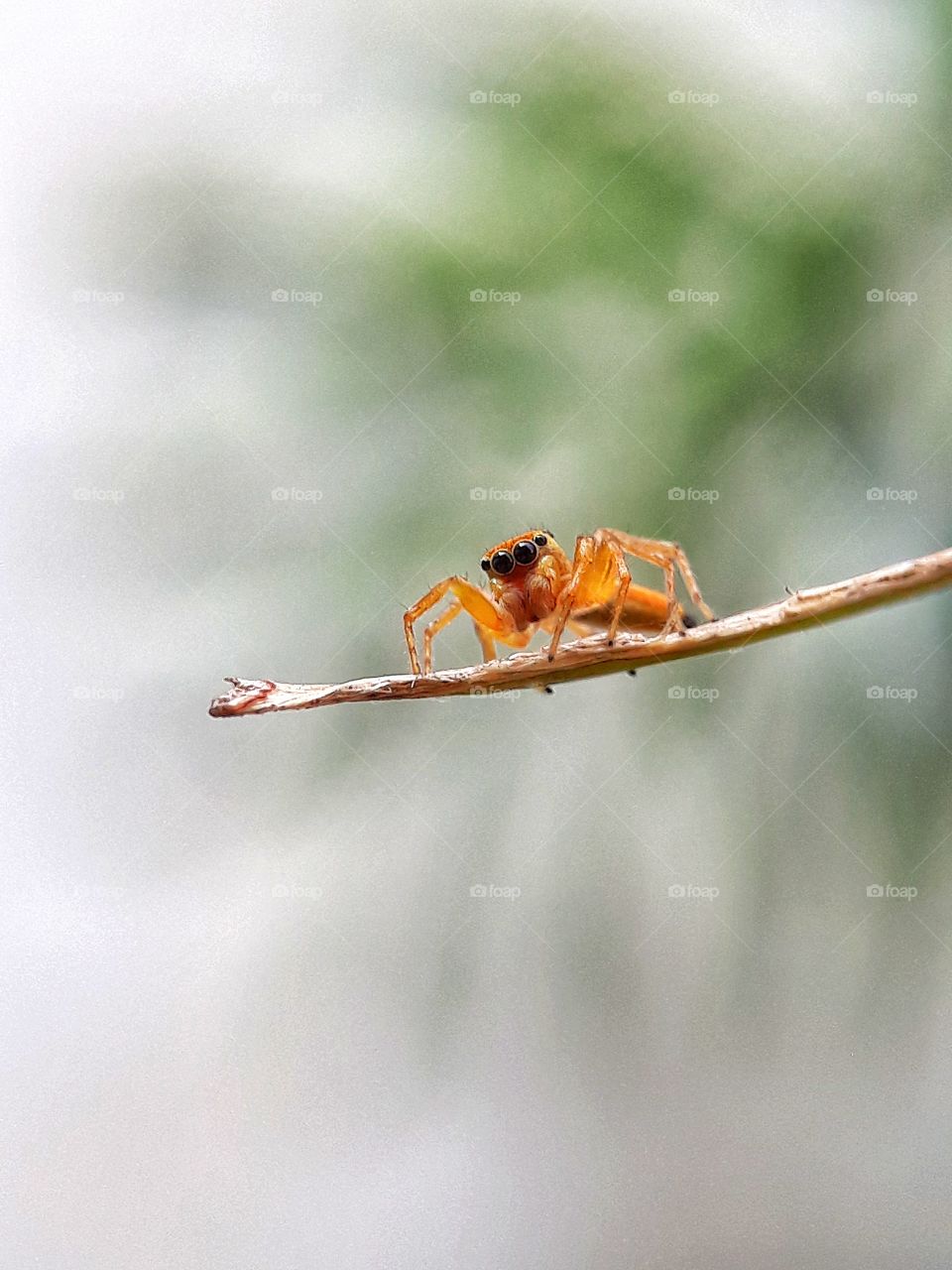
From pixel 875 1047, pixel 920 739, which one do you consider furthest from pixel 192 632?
pixel 875 1047

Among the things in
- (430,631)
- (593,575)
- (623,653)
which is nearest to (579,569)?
(593,575)

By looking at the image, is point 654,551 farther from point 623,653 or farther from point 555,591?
point 623,653

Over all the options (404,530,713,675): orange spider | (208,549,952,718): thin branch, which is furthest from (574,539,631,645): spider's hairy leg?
(208,549,952,718): thin branch

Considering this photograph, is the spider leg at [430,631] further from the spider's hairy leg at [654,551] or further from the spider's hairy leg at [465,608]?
the spider's hairy leg at [654,551]

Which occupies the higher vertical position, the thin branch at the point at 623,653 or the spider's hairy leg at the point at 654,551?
the spider's hairy leg at the point at 654,551

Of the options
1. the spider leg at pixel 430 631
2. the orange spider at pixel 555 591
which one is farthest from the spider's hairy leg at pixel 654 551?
the spider leg at pixel 430 631
